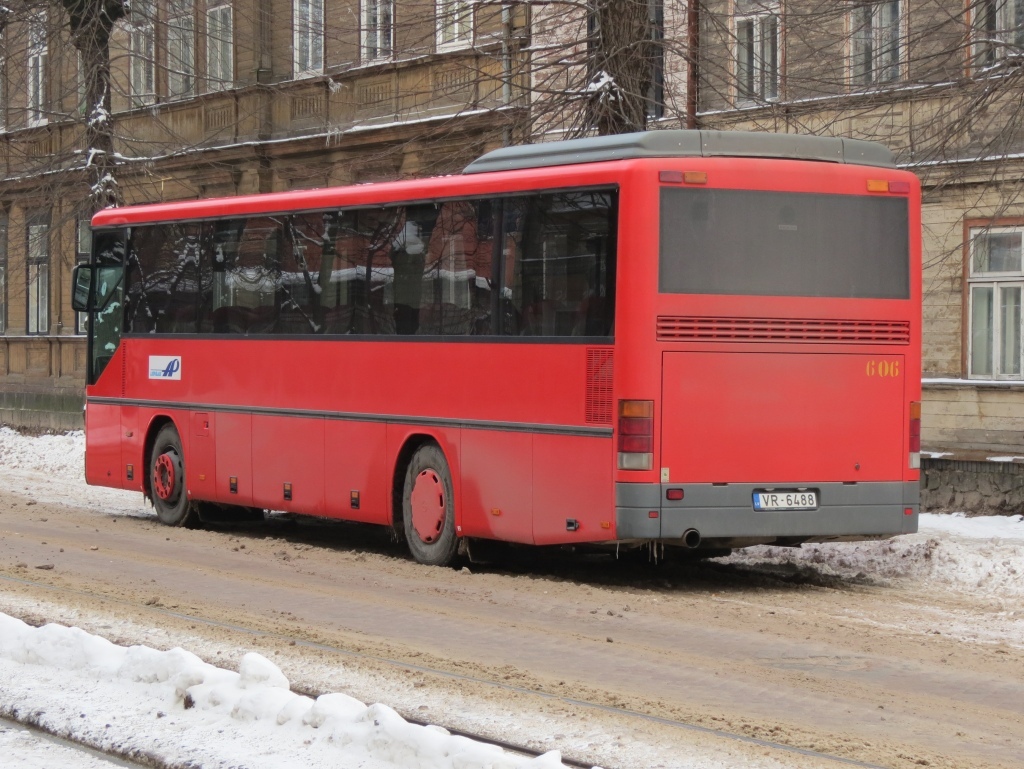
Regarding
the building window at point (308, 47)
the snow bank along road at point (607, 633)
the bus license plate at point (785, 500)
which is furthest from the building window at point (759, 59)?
the building window at point (308, 47)

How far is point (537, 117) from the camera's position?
18.9 metres

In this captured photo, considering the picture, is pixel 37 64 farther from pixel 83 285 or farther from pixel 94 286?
pixel 94 286

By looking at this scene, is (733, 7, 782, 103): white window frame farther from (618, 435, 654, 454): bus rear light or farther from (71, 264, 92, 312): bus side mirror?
(71, 264, 92, 312): bus side mirror

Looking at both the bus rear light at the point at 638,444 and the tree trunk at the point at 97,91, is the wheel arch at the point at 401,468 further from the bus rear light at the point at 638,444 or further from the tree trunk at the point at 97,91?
the tree trunk at the point at 97,91

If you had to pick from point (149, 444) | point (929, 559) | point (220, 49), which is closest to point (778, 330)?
point (929, 559)

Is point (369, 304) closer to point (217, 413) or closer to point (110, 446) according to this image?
point (217, 413)

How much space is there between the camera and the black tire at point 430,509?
14148 mm

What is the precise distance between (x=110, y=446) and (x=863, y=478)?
30.4 ft

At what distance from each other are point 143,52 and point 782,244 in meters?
25.9

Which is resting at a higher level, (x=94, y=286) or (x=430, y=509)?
(x=94, y=286)

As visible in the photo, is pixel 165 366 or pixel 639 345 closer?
pixel 639 345

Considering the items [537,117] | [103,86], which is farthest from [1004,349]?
[103,86]

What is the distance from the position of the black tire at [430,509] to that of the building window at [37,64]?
1707 centimetres

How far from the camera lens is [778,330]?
12.6 metres
